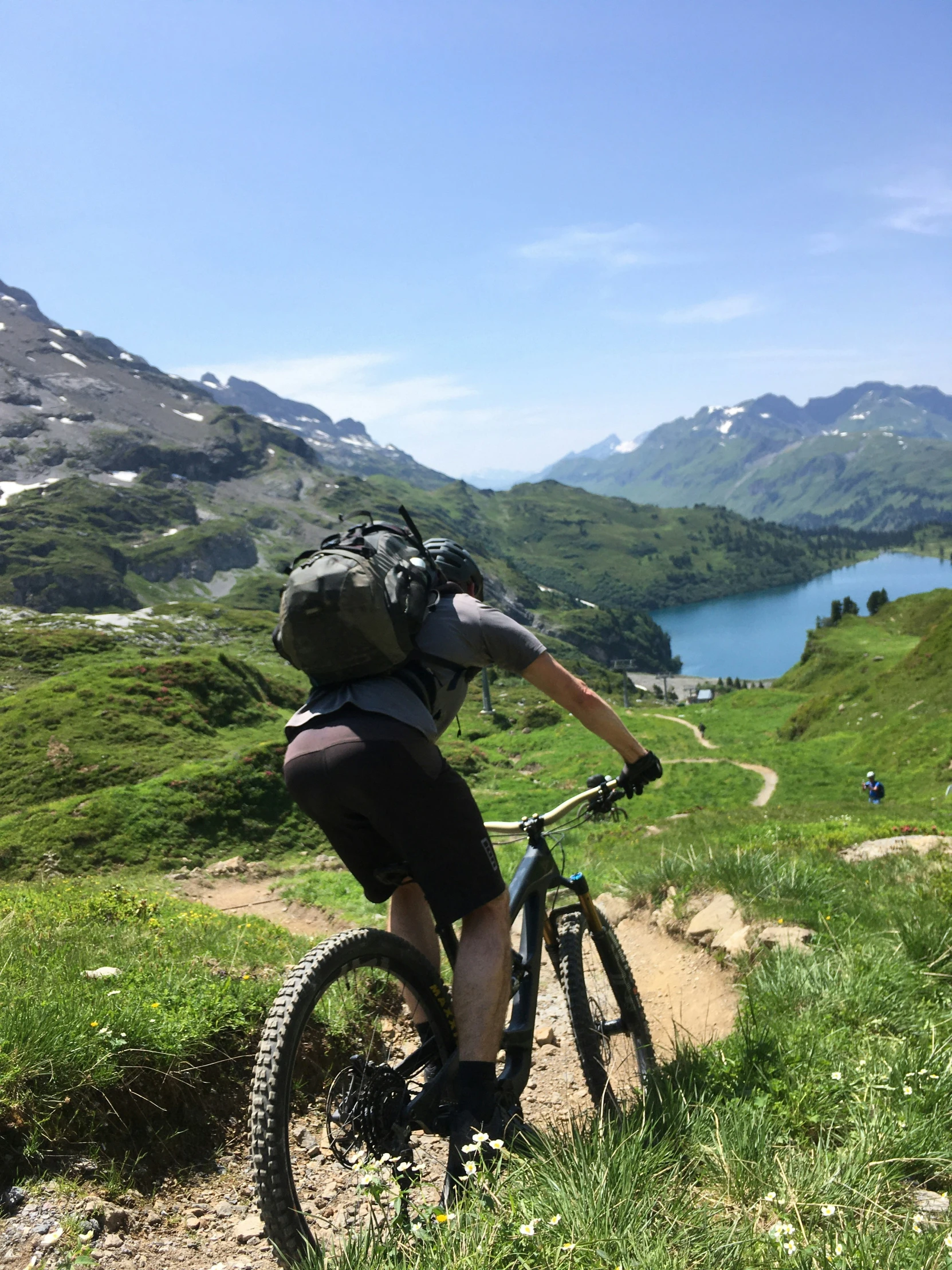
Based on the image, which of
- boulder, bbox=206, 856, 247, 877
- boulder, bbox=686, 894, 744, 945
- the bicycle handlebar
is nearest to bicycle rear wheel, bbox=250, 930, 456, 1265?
the bicycle handlebar

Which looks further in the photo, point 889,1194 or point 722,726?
point 722,726

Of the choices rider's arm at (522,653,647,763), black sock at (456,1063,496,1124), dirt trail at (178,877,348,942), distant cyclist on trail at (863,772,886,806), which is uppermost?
rider's arm at (522,653,647,763)

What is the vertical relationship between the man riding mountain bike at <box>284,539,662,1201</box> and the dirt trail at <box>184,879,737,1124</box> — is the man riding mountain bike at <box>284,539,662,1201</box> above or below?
above

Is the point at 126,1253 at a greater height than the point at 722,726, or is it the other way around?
the point at 126,1253

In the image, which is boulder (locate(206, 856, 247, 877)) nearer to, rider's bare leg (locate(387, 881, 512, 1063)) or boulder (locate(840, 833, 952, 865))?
boulder (locate(840, 833, 952, 865))

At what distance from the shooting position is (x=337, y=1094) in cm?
313

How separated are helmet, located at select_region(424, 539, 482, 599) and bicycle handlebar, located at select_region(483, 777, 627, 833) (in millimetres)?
1250

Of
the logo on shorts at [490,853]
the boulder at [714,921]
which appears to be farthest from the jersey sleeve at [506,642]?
the boulder at [714,921]

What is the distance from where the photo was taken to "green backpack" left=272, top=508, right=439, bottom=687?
10.9 ft

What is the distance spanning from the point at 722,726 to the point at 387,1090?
68.3 meters

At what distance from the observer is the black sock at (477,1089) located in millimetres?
3346

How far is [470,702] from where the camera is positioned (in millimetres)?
87500

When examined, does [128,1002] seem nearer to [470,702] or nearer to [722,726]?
[722,726]

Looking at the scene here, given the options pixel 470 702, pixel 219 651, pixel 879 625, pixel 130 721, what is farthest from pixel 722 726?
pixel 879 625
